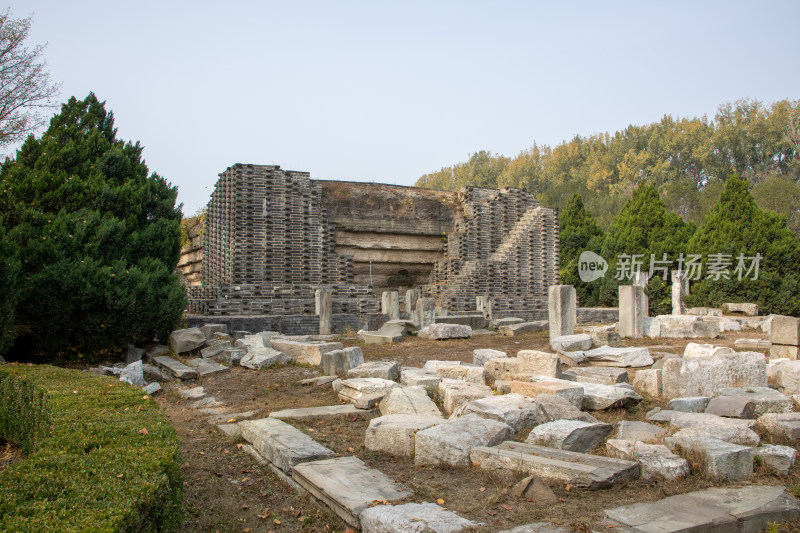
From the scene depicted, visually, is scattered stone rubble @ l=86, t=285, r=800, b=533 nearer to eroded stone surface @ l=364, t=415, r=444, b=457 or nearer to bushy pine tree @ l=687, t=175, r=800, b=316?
eroded stone surface @ l=364, t=415, r=444, b=457

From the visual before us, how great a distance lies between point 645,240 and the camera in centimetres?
3088

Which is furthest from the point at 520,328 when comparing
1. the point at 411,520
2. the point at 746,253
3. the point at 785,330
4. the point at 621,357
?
the point at 411,520

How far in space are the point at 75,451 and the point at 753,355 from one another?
776cm

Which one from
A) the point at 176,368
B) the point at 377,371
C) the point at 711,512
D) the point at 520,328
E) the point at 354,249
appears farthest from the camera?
the point at 354,249

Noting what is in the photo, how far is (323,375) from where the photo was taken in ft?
31.7

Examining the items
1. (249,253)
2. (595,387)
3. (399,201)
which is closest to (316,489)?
(595,387)

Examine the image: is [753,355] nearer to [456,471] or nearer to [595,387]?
[595,387]

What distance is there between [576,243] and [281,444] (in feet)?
106

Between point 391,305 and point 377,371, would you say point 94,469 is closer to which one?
point 377,371

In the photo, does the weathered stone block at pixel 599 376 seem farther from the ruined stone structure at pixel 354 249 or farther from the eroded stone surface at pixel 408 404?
the ruined stone structure at pixel 354 249

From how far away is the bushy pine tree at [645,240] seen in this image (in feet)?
96.4

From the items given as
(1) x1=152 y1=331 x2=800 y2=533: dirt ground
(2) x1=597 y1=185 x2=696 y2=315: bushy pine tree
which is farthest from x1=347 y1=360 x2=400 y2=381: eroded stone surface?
(2) x1=597 y1=185 x2=696 y2=315: bushy pine tree

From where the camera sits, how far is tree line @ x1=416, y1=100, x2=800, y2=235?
47719mm

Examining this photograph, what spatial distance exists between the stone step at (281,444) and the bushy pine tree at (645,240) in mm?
26275
